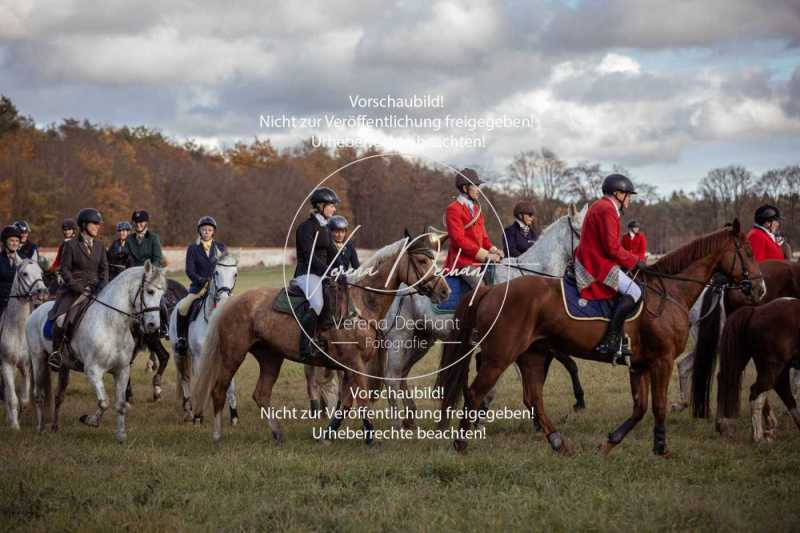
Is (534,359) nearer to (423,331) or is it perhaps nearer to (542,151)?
(423,331)

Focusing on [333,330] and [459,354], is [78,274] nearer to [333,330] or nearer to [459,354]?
[333,330]

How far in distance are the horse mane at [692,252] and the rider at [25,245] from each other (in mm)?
8731

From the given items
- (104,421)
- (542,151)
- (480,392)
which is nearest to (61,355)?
(104,421)

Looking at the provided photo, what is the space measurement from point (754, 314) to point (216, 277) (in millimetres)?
6812

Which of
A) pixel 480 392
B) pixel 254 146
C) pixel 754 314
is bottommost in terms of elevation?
pixel 480 392

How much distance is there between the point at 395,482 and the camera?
7.19m

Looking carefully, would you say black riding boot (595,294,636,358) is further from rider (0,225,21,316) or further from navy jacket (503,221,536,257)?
rider (0,225,21,316)

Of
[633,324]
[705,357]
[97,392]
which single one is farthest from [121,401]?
[705,357]

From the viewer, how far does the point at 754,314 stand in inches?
354

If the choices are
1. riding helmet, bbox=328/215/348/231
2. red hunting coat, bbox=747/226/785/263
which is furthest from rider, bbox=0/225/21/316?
red hunting coat, bbox=747/226/785/263

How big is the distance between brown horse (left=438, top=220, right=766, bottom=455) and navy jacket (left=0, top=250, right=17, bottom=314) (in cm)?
686

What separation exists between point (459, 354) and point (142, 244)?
6.57 meters

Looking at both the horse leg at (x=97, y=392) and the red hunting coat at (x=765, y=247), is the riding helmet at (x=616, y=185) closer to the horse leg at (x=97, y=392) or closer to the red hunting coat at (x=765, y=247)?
the red hunting coat at (x=765, y=247)

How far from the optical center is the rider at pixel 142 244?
1295 cm
